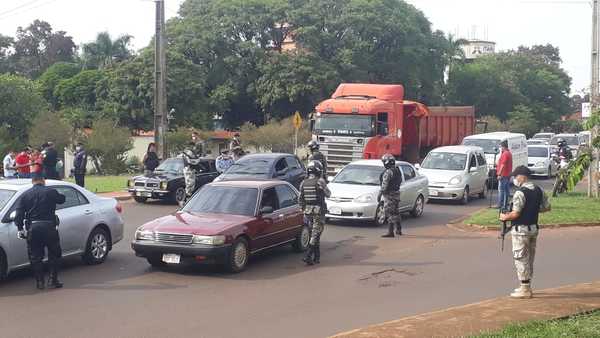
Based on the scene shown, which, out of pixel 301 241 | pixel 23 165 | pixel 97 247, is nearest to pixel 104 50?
pixel 23 165

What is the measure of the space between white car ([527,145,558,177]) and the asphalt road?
19.2m

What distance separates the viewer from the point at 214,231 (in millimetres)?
11719

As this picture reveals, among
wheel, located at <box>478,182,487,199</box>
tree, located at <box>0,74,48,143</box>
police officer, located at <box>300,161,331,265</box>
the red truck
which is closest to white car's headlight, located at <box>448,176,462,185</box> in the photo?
wheel, located at <box>478,182,487,199</box>

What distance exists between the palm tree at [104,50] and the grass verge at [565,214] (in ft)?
198

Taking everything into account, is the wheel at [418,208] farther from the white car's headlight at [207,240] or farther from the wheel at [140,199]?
the white car's headlight at [207,240]

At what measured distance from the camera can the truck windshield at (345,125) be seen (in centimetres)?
2777

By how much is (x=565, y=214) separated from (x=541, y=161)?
16.4m

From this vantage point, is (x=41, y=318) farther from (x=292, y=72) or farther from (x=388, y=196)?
(x=292, y=72)

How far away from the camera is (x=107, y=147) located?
36250 mm

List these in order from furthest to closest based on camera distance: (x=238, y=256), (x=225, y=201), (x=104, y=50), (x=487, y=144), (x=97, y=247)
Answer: (x=104, y=50) → (x=487, y=144) → (x=225, y=201) → (x=97, y=247) → (x=238, y=256)

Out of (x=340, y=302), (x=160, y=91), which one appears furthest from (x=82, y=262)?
(x=160, y=91)

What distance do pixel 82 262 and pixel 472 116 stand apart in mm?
26682

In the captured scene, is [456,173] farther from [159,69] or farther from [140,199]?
[159,69]

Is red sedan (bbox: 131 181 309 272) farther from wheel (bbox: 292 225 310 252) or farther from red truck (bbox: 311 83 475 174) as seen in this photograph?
red truck (bbox: 311 83 475 174)
